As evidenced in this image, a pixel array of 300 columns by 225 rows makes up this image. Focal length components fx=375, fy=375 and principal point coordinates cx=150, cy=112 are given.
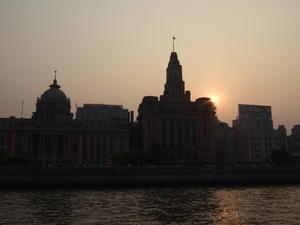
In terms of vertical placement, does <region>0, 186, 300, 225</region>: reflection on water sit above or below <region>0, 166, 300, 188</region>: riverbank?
below

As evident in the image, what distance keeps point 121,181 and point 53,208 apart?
162 ft

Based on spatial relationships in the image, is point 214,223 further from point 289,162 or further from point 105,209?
point 289,162

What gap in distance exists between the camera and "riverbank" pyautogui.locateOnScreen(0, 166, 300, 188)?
318 ft

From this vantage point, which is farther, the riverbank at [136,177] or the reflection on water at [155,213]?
the riverbank at [136,177]

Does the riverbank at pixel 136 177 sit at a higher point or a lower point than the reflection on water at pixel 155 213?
higher

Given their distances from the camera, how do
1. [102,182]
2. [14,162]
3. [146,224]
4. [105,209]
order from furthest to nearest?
[14,162] < [102,182] < [105,209] < [146,224]

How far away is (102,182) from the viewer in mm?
98938

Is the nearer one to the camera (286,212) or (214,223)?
(214,223)

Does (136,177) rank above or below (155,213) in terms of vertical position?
above

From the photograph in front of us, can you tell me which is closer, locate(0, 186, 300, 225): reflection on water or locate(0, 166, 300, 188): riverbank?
locate(0, 186, 300, 225): reflection on water

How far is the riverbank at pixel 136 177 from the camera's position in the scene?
96.9 m

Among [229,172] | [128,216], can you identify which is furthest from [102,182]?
[128,216]

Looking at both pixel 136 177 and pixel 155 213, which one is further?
pixel 136 177

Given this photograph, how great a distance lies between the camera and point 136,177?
101125mm
